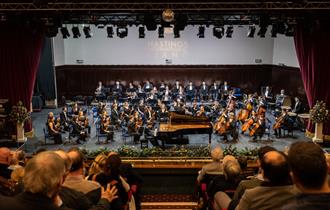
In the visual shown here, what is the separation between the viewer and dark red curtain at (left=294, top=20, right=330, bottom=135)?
13000mm

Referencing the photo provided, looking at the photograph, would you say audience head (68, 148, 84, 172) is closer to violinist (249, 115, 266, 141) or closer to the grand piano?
the grand piano

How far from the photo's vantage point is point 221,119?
44.5 ft

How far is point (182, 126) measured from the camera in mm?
12367

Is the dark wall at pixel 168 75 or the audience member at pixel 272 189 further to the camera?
the dark wall at pixel 168 75

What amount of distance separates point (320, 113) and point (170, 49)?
10.3 m

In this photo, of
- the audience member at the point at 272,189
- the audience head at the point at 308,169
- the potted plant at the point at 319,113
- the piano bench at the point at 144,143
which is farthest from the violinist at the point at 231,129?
the audience head at the point at 308,169

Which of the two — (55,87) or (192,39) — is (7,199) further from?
(192,39)

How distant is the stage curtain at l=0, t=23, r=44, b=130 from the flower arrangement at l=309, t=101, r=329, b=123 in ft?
30.6

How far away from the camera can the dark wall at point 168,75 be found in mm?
21453

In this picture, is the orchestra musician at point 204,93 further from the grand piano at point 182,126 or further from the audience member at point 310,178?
the audience member at point 310,178

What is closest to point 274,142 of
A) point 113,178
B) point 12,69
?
point 12,69

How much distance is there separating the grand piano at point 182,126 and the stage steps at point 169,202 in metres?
4.25

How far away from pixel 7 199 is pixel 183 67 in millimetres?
19645

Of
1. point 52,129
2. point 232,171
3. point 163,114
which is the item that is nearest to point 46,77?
point 52,129
